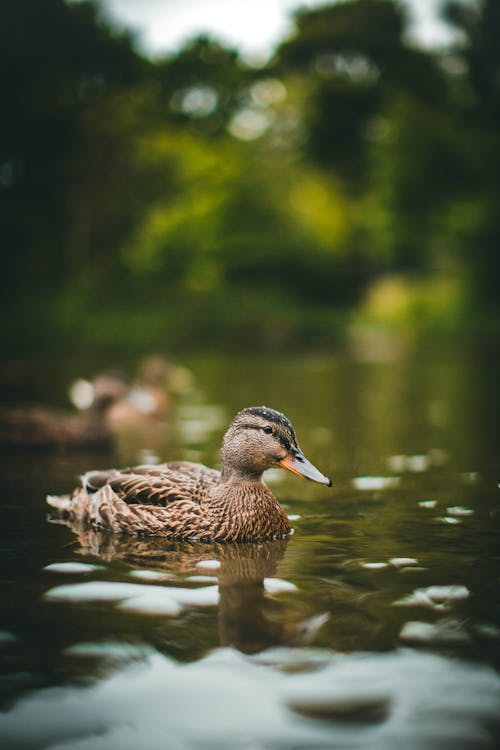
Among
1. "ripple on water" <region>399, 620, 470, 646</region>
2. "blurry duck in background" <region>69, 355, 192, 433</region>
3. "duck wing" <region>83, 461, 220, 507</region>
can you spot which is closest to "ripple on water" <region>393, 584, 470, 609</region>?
"ripple on water" <region>399, 620, 470, 646</region>

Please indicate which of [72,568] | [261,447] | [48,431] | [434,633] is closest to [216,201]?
[48,431]

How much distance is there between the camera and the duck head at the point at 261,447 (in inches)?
209

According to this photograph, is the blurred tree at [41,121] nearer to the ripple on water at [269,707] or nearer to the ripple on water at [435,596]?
the ripple on water at [435,596]

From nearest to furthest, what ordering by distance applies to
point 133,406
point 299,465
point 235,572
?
point 235,572
point 299,465
point 133,406

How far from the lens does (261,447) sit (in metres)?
5.39

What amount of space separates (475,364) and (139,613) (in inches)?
805

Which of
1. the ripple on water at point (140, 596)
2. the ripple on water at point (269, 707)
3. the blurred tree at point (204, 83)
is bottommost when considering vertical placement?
the ripple on water at point (269, 707)

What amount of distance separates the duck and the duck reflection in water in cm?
8

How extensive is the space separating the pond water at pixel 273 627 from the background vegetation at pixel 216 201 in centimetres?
2474

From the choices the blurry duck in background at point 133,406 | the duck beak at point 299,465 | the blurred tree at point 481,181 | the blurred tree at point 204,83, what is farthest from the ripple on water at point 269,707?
the blurred tree at point 204,83

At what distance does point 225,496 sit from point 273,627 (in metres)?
1.59

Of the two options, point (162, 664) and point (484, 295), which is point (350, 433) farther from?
point (484, 295)

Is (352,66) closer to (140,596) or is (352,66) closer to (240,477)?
(240,477)

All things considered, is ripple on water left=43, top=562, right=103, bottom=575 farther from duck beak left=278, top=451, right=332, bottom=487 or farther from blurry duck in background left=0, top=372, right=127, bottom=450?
blurry duck in background left=0, top=372, right=127, bottom=450
